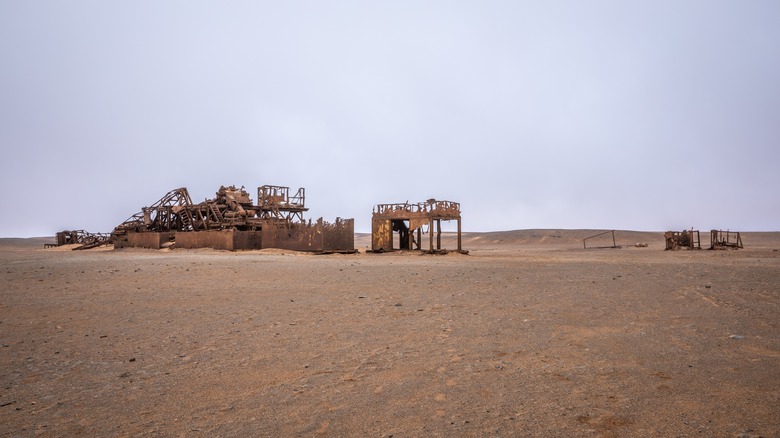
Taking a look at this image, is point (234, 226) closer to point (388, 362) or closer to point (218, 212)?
point (218, 212)

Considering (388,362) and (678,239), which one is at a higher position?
(678,239)

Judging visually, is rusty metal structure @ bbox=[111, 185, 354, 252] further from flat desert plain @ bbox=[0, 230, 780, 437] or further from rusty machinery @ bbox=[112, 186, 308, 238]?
flat desert plain @ bbox=[0, 230, 780, 437]

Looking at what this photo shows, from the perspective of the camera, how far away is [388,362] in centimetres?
568

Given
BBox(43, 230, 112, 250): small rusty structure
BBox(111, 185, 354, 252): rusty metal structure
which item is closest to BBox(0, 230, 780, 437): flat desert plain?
BBox(111, 185, 354, 252): rusty metal structure

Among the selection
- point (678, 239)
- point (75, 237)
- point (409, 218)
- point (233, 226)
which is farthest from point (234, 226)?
point (678, 239)

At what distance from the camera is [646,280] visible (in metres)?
13.4

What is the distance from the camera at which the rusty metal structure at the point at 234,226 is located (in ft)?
102

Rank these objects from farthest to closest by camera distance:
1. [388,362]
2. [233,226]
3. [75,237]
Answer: [75,237], [233,226], [388,362]

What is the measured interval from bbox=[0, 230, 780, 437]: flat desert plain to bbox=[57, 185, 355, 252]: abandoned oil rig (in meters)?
19.7

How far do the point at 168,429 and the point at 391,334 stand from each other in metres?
3.64

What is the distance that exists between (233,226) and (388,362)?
29.0 meters

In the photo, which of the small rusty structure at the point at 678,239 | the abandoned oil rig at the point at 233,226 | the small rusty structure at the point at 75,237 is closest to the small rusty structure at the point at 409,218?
the abandoned oil rig at the point at 233,226

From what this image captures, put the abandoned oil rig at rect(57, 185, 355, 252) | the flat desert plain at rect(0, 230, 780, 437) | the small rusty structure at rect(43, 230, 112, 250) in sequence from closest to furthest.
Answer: the flat desert plain at rect(0, 230, 780, 437) → the abandoned oil rig at rect(57, 185, 355, 252) → the small rusty structure at rect(43, 230, 112, 250)

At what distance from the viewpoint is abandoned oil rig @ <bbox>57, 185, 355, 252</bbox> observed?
3109cm
